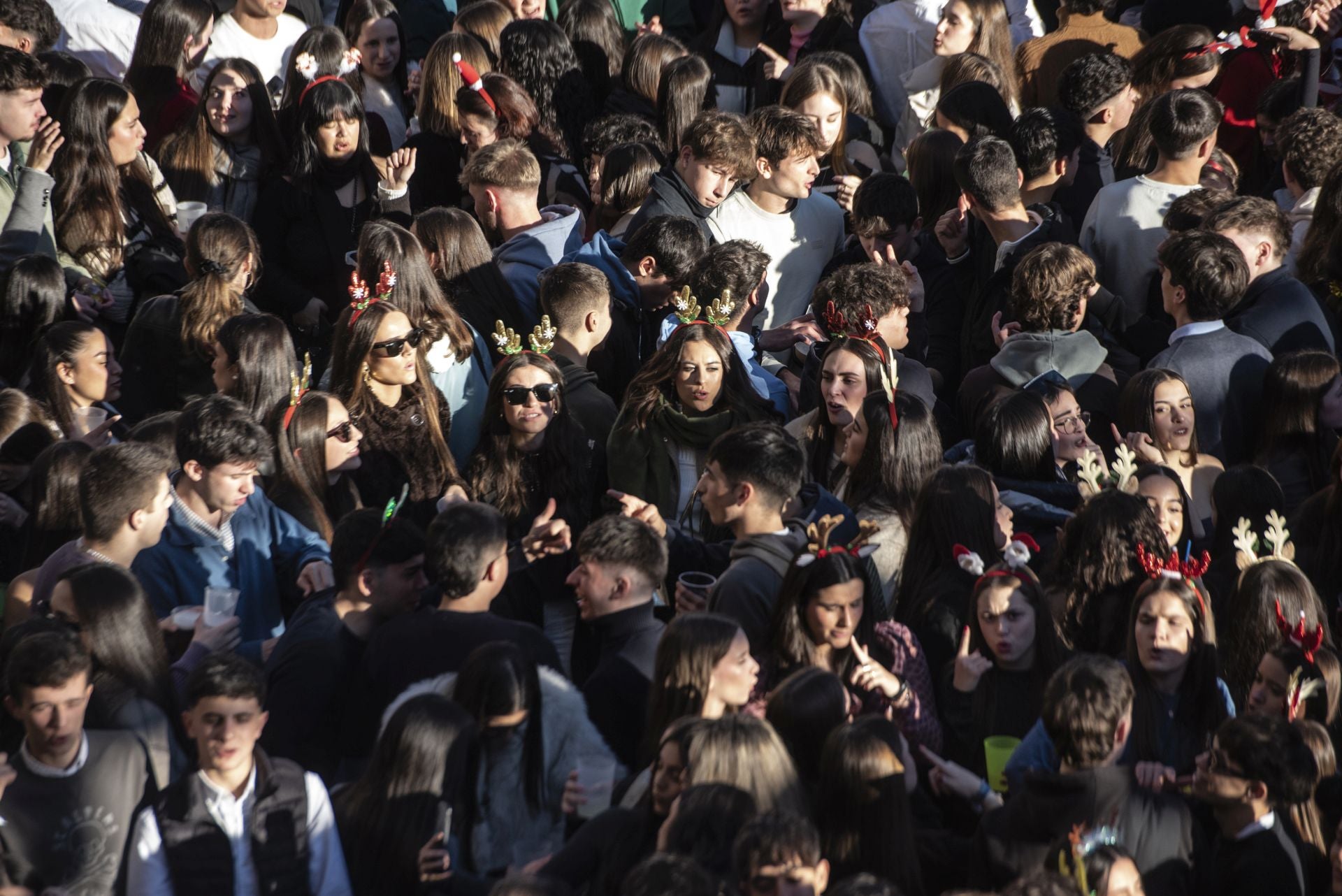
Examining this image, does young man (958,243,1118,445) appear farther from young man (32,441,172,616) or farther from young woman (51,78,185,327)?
young woman (51,78,185,327)

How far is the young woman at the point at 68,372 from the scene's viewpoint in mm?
6180

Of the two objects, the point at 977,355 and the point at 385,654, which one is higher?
the point at 385,654

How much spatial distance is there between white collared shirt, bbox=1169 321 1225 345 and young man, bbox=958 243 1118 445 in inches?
11.6

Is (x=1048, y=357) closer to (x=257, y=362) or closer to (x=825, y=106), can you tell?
(x=825, y=106)

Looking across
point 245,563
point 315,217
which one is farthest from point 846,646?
point 315,217

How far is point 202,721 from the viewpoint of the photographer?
409 centimetres

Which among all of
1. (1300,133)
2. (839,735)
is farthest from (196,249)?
(1300,133)

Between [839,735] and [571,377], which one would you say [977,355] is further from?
[839,735]

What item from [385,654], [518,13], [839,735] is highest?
[839,735]

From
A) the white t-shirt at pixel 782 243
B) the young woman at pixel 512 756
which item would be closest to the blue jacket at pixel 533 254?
the white t-shirt at pixel 782 243

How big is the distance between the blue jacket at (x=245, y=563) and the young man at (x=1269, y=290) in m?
3.76

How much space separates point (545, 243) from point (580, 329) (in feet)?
2.88

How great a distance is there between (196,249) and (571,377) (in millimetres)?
1684

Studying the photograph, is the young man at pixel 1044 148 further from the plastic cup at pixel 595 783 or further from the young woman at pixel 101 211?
the plastic cup at pixel 595 783
